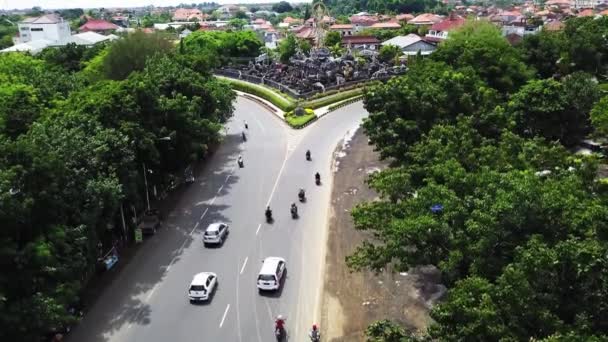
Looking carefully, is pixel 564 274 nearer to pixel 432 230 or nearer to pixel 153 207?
pixel 432 230

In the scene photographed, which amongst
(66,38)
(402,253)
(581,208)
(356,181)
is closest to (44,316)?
(402,253)

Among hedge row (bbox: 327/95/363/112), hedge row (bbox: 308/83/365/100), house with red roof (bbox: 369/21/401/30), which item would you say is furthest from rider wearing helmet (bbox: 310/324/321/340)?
house with red roof (bbox: 369/21/401/30)

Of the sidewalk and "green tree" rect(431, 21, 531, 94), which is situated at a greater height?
"green tree" rect(431, 21, 531, 94)

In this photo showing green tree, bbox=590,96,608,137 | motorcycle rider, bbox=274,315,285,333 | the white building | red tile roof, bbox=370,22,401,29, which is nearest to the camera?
motorcycle rider, bbox=274,315,285,333

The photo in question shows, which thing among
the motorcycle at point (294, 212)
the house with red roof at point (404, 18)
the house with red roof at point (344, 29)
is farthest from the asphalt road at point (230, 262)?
the house with red roof at point (404, 18)

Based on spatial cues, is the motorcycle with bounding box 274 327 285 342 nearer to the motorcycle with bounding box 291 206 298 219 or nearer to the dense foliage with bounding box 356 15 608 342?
the dense foliage with bounding box 356 15 608 342

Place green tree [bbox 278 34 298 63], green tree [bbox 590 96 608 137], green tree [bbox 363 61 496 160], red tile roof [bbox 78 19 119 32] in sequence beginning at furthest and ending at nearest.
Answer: red tile roof [bbox 78 19 119 32] → green tree [bbox 278 34 298 63] → green tree [bbox 590 96 608 137] → green tree [bbox 363 61 496 160]
